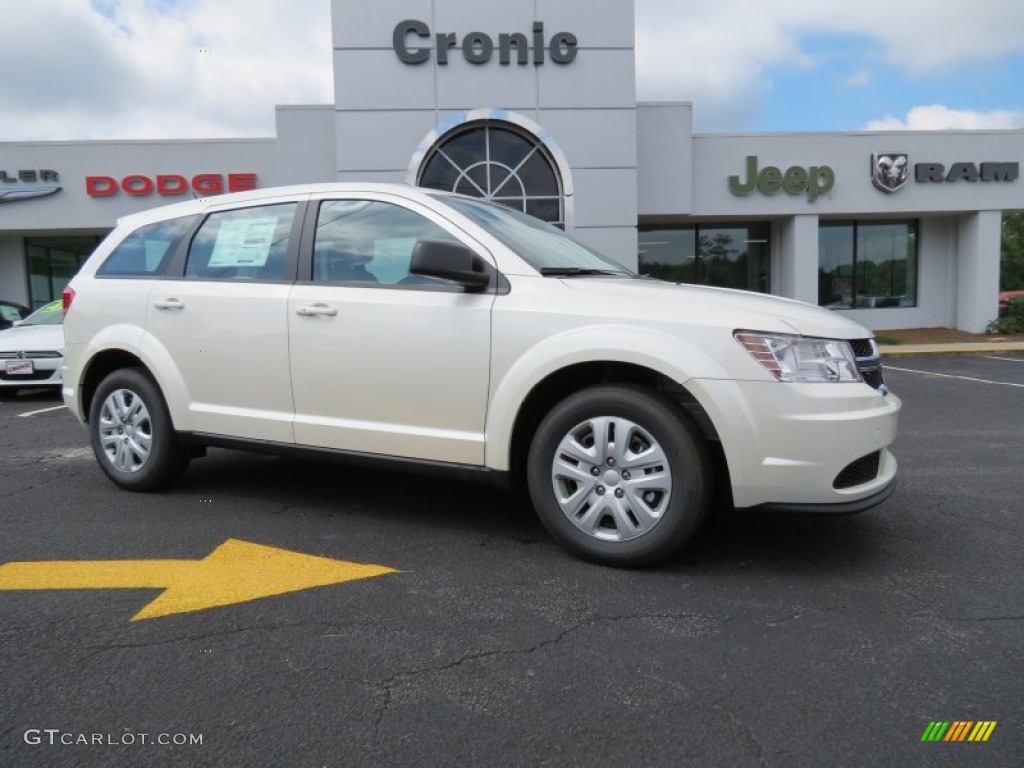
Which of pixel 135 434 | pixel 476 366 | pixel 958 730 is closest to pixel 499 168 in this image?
pixel 135 434

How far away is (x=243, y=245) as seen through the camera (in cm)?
435

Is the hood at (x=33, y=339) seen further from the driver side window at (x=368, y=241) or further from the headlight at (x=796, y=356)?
the headlight at (x=796, y=356)

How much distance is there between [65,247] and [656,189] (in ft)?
54.8

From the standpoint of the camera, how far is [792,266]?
2031 cm

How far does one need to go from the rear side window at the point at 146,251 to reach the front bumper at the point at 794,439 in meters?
3.32

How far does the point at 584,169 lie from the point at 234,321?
45.9 ft

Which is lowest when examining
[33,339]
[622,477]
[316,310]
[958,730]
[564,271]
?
[958,730]

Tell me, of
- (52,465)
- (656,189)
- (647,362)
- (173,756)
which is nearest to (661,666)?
(647,362)

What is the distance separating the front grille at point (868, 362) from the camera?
130 inches

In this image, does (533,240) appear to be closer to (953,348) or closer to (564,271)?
(564,271)

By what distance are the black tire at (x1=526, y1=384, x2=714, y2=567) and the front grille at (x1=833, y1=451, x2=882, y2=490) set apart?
52 centimetres

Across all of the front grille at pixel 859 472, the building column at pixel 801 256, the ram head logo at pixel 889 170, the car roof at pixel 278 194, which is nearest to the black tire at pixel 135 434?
the car roof at pixel 278 194

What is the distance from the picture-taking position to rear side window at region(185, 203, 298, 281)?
421 cm

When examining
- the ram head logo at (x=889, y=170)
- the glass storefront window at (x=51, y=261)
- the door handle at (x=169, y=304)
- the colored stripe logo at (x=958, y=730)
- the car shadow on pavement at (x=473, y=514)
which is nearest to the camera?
the colored stripe logo at (x=958, y=730)
